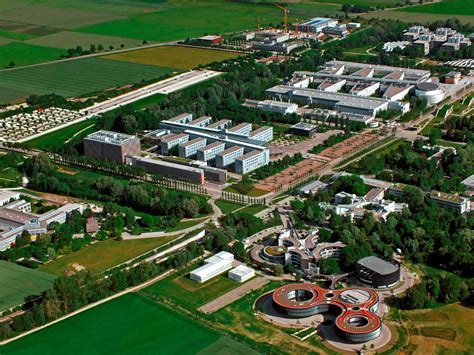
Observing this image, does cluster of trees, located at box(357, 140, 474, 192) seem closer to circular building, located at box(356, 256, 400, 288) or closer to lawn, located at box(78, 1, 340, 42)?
circular building, located at box(356, 256, 400, 288)

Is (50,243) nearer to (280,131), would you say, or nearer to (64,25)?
(280,131)

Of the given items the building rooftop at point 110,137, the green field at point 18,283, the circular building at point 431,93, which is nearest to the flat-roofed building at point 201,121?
the building rooftop at point 110,137

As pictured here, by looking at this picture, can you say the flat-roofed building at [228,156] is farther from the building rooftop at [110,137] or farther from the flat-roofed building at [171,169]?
the building rooftop at [110,137]

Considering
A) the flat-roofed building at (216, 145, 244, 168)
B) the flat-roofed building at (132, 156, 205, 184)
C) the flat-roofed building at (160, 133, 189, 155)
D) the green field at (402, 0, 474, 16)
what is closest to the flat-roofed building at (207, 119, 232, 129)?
the flat-roofed building at (160, 133, 189, 155)

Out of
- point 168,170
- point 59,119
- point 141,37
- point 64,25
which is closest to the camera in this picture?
point 168,170

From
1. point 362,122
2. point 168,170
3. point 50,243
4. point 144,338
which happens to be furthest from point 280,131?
point 144,338

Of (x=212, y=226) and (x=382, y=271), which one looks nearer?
(x=382, y=271)
